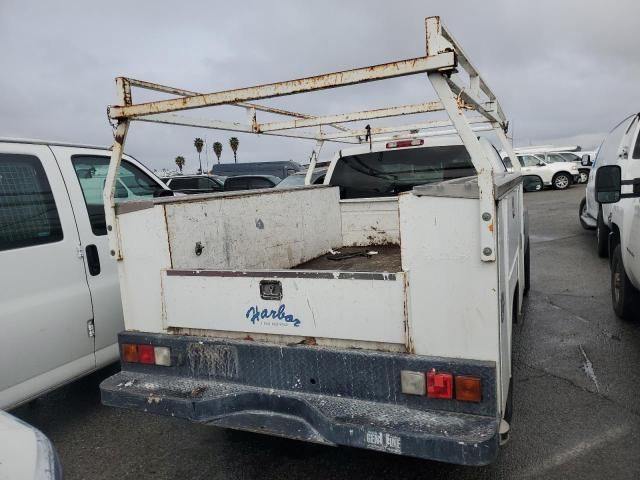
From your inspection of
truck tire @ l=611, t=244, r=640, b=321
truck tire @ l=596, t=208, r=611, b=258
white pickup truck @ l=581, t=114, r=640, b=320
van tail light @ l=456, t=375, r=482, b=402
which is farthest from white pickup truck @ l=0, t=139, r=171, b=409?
truck tire @ l=596, t=208, r=611, b=258

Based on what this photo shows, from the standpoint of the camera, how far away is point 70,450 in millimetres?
3359

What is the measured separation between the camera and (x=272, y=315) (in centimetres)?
275

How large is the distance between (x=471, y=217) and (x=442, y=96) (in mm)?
563

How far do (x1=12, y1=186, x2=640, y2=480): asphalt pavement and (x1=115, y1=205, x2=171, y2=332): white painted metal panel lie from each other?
0.87 meters

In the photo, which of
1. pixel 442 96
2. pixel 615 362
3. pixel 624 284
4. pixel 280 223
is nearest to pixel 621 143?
pixel 624 284

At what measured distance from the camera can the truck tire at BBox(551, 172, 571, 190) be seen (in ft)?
82.2

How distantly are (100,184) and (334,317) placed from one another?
7.88 ft

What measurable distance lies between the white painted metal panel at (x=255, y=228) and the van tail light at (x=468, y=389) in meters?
1.75

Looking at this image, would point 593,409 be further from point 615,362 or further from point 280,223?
point 280,223

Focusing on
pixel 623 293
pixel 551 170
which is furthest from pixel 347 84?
pixel 551 170

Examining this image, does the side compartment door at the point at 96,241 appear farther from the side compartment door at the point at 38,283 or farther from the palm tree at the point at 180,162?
the palm tree at the point at 180,162

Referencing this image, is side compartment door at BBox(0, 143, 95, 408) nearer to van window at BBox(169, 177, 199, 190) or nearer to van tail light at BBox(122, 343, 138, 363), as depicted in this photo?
van tail light at BBox(122, 343, 138, 363)

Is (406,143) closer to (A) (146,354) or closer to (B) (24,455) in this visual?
(A) (146,354)

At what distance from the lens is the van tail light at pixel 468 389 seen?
229 cm
